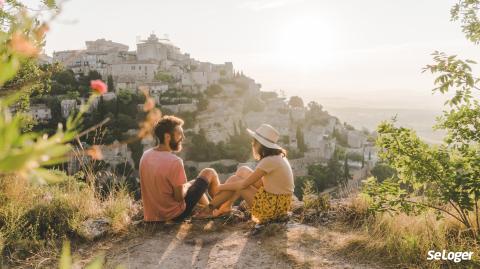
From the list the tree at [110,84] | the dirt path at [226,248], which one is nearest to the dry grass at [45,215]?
the dirt path at [226,248]

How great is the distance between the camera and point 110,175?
4.55 m

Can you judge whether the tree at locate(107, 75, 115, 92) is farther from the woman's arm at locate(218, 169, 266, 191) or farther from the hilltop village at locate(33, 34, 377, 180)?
the woman's arm at locate(218, 169, 266, 191)

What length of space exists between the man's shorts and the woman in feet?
0.60

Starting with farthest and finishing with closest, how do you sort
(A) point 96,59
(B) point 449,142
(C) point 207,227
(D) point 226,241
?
(A) point 96,59 < (C) point 207,227 < (D) point 226,241 < (B) point 449,142

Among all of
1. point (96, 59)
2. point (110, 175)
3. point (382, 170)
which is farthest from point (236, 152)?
point (110, 175)

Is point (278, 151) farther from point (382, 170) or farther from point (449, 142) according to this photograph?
point (382, 170)

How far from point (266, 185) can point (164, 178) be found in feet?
3.49

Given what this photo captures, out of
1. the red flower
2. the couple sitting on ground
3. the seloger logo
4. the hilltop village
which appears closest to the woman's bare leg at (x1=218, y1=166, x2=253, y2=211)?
the couple sitting on ground

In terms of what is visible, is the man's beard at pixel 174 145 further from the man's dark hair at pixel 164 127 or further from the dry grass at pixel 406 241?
the dry grass at pixel 406 241

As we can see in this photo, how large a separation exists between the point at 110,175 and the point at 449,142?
3.47 meters

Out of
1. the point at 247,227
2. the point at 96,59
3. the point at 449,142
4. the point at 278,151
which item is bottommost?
the point at 247,227

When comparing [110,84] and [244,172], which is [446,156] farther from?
[110,84]

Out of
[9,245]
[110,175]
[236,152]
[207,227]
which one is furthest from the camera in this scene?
[236,152]

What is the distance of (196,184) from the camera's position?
4.34m
